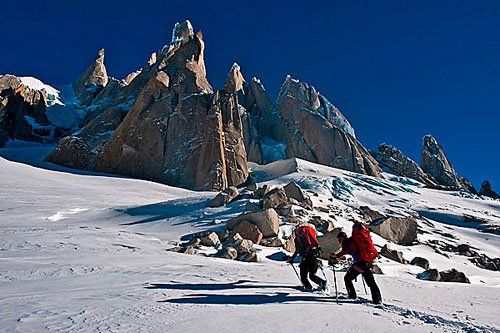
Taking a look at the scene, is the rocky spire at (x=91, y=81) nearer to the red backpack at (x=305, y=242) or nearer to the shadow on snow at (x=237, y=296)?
the shadow on snow at (x=237, y=296)

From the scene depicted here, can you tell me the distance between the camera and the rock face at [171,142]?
2050 inches

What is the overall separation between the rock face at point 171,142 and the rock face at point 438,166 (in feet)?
246

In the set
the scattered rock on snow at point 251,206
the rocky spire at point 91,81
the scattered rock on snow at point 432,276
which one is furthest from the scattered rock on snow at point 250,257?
the rocky spire at point 91,81

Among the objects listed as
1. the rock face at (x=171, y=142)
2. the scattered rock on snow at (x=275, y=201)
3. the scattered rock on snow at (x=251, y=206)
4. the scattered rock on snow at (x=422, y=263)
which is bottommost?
the scattered rock on snow at (x=422, y=263)

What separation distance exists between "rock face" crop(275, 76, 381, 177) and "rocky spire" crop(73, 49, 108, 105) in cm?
6652

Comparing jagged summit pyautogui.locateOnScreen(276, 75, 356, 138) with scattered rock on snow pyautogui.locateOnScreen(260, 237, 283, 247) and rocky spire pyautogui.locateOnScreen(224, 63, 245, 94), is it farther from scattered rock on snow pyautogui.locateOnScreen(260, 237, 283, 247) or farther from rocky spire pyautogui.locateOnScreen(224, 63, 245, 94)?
scattered rock on snow pyautogui.locateOnScreen(260, 237, 283, 247)

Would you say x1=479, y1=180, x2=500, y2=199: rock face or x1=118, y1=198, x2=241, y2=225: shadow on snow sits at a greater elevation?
x1=479, y1=180, x2=500, y2=199: rock face

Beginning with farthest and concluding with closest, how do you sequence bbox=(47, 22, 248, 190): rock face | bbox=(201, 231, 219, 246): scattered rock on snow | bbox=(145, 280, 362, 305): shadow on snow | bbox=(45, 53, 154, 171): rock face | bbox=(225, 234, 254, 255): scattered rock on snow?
bbox=(45, 53, 154, 171): rock face, bbox=(47, 22, 248, 190): rock face, bbox=(201, 231, 219, 246): scattered rock on snow, bbox=(225, 234, 254, 255): scattered rock on snow, bbox=(145, 280, 362, 305): shadow on snow

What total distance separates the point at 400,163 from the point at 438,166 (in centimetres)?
1799

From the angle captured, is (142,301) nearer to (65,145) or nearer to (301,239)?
(301,239)

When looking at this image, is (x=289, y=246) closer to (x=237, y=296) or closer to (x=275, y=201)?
(x=275, y=201)

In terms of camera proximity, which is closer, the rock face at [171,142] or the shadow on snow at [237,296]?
the shadow on snow at [237,296]

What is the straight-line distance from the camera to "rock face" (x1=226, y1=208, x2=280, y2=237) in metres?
14.1

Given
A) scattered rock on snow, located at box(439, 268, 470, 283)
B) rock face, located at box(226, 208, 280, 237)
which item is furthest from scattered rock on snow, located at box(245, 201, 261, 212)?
scattered rock on snow, located at box(439, 268, 470, 283)
